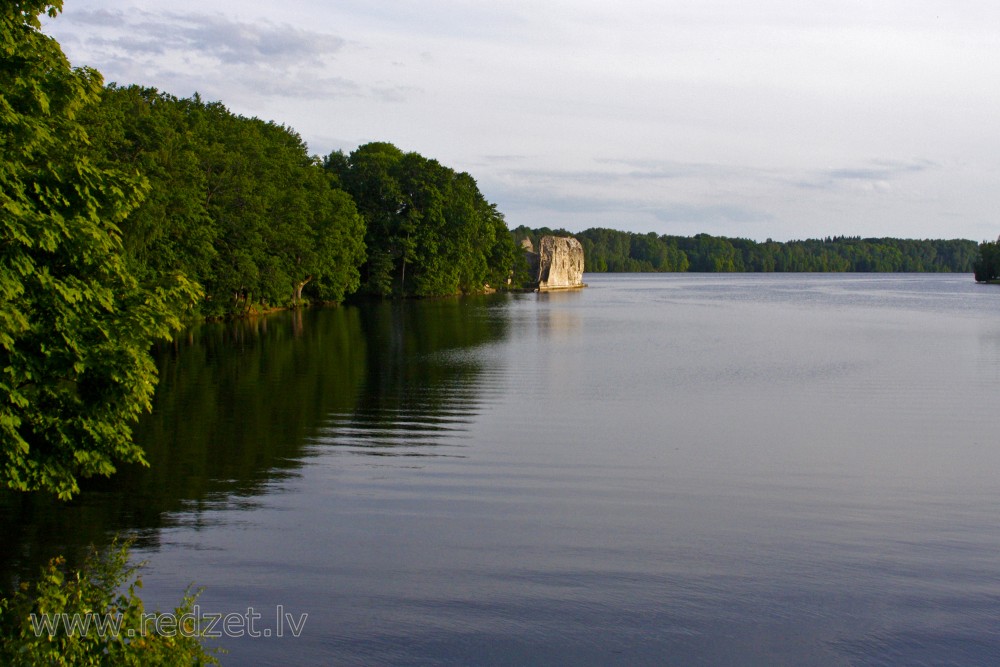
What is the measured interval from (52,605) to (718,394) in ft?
55.9

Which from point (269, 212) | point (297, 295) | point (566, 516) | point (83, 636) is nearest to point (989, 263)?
point (297, 295)

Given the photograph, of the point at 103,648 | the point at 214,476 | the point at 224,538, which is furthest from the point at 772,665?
the point at 214,476

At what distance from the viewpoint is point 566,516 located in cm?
1033

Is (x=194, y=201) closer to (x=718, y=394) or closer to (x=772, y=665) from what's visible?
(x=718, y=394)

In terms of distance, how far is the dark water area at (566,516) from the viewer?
723cm

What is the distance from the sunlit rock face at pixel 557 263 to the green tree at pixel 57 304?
8514 centimetres

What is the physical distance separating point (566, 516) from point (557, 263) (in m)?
89.2

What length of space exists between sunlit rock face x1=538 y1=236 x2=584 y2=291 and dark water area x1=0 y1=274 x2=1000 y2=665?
7497cm

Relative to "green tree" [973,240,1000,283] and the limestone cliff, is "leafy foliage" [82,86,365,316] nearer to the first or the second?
the limestone cliff

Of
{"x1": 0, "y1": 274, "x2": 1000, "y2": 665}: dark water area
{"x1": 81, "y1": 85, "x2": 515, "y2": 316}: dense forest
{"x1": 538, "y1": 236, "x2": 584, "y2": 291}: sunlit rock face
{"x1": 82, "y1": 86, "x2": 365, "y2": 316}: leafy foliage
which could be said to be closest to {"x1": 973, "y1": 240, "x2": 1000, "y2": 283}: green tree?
{"x1": 538, "y1": 236, "x2": 584, "y2": 291}: sunlit rock face

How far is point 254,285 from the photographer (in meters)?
40.2

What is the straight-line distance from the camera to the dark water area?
23.7 feet

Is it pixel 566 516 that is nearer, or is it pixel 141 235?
pixel 566 516

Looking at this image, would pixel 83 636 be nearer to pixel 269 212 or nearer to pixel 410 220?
pixel 269 212
